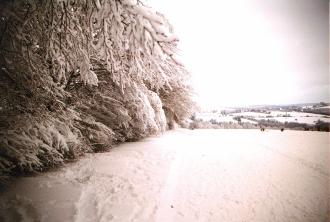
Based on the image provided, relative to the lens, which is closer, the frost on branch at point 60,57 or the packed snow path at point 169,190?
the frost on branch at point 60,57

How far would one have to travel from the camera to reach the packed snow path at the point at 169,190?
4.31m

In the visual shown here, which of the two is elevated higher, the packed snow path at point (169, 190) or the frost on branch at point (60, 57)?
the frost on branch at point (60, 57)

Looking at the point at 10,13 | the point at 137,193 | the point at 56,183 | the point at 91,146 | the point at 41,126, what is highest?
the point at 10,13

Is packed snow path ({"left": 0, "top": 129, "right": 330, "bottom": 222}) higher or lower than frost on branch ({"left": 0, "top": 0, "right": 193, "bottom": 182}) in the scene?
lower

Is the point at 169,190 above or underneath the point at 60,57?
underneath

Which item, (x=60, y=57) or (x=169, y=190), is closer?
(x=60, y=57)

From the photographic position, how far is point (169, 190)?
5.43 meters

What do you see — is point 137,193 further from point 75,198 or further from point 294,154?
point 294,154

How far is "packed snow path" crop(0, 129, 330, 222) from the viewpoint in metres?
4.31

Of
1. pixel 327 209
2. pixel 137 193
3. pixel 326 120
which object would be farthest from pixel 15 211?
pixel 326 120

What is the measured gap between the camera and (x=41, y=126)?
4.24 meters

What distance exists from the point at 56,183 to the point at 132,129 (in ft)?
14.7

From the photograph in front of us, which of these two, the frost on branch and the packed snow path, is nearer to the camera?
the frost on branch

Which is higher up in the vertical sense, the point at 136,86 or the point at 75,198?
the point at 136,86
